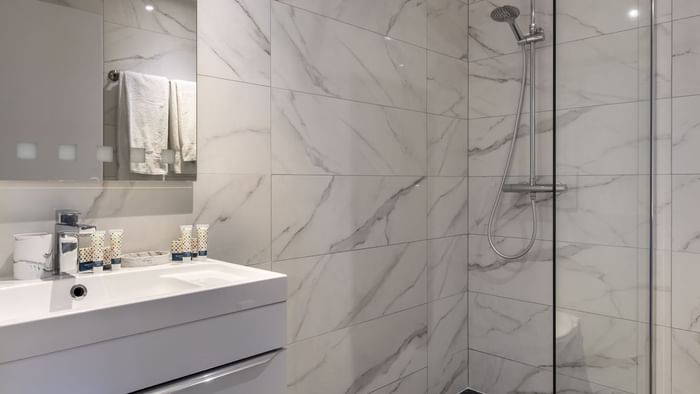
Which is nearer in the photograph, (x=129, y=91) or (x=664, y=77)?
(x=129, y=91)

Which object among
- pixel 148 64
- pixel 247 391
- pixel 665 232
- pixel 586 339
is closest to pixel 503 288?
pixel 665 232

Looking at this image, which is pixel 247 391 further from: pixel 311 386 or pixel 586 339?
pixel 586 339

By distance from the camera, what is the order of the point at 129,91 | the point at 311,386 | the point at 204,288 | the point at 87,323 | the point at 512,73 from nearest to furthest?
the point at 87,323, the point at 204,288, the point at 129,91, the point at 311,386, the point at 512,73

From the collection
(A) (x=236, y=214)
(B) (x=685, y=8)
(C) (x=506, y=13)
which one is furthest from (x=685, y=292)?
(A) (x=236, y=214)

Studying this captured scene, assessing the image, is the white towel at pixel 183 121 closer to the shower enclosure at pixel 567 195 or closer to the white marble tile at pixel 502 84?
the shower enclosure at pixel 567 195

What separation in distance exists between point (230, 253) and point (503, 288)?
4.96 feet

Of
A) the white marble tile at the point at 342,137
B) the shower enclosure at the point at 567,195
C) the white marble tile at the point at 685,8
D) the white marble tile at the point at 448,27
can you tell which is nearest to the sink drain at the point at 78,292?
the white marble tile at the point at 342,137

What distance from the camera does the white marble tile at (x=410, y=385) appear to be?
222cm

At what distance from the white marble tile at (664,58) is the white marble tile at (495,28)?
48 cm

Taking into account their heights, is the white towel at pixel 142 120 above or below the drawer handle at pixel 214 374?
above

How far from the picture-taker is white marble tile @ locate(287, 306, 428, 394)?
73.9 inches

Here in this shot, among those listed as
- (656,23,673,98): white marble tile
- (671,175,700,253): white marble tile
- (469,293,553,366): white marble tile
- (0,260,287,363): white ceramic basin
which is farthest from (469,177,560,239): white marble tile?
(0,260,287,363): white ceramic basin

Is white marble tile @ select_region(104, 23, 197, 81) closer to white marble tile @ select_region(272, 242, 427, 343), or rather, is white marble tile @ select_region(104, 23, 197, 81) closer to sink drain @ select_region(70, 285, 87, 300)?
sink drain @ select_region(70, 285, 87, 300)

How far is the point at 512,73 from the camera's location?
244 centimetres
